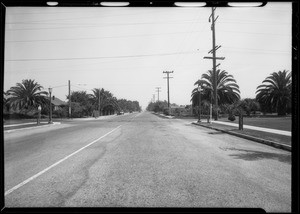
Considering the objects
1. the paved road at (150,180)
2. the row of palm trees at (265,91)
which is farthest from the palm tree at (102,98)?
the paved road at (150,180)

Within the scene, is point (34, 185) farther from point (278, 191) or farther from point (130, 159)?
point (278, 191)

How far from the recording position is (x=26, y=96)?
45.5 meters

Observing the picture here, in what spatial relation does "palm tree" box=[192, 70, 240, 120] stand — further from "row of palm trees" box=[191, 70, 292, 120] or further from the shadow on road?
the shadow on road

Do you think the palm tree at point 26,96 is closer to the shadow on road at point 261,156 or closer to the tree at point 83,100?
the tree at point 83,100

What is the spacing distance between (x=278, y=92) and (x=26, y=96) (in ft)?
157

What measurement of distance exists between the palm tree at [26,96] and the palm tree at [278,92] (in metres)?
43.4

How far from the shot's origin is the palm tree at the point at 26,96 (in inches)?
1750

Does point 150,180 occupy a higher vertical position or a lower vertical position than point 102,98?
lower

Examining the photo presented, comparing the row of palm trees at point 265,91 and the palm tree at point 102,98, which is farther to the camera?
the palm tree at point 102,98

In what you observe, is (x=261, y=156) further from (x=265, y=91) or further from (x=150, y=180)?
(x=265, y=91)

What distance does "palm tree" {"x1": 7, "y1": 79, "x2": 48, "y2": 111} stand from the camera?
44438 mm

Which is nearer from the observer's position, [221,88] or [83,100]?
[221,88]

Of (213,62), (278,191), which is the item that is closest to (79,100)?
(213,62)

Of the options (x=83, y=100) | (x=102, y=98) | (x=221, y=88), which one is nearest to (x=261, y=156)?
(x=221, y=88)
